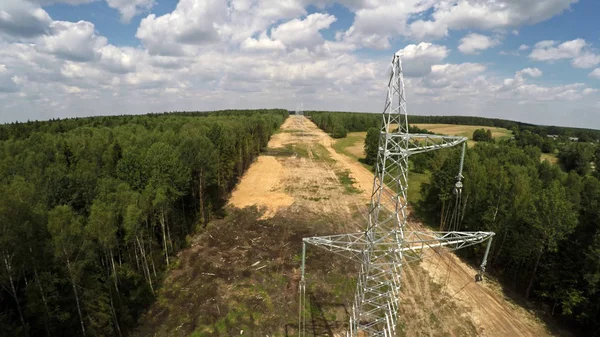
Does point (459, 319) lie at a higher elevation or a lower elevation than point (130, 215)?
lower

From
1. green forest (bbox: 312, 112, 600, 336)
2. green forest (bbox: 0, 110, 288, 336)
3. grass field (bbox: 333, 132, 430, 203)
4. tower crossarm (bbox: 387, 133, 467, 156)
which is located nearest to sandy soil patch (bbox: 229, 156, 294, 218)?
green forest (bbox: 0, 110, 288, 336)

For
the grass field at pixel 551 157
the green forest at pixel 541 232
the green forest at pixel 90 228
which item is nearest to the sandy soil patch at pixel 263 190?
the green forest at pixel 90 228

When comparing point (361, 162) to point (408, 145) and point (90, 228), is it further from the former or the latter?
point (90, 228)

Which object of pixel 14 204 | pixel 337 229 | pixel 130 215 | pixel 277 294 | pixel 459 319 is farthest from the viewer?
pixel 337 229

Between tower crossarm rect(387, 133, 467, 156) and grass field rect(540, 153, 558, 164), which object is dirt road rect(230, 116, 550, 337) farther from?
grass field rect(540, 153, 558, 164)

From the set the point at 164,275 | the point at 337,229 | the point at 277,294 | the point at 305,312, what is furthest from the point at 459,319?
the point at 164,275

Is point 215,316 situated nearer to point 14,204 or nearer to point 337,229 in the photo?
point 14,204

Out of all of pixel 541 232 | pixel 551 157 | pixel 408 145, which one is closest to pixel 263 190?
pixel 541 232
